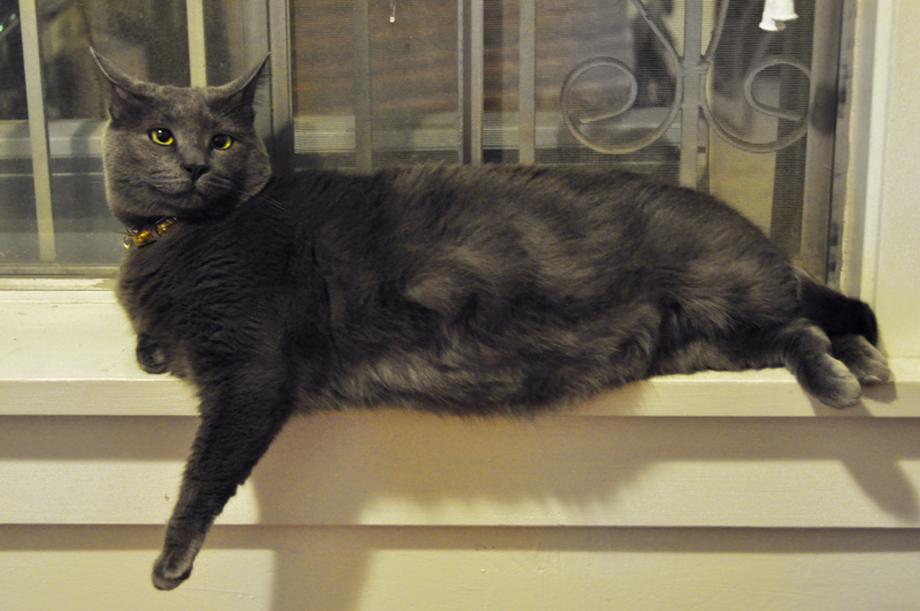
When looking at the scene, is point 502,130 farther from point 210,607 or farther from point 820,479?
point 210,607

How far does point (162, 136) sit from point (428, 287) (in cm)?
36

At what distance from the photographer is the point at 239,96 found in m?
1.27

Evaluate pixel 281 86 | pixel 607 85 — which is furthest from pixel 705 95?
pixel 281 86

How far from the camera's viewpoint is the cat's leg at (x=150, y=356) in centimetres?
125

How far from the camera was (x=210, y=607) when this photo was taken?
4.33 ft

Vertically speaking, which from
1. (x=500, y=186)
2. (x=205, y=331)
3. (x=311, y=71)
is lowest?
(x=205, y=331)

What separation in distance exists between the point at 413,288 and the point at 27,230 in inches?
26.7

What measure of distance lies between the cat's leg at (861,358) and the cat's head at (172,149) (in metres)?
0.75

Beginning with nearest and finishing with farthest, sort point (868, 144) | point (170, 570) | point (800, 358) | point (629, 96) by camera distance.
A: point (170, 570)
point (800, 358)
point (868, 144)
point (629, 96)

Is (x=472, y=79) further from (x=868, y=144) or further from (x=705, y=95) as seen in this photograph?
(x=868, y=144)

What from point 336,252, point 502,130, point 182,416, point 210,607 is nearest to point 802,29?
point 502,130

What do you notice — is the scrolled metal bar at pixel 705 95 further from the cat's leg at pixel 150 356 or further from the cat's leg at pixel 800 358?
the cat's leg at pixel 150 356

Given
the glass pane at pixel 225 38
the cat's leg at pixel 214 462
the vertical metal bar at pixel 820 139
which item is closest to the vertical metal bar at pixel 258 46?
the glass pane at pixel 225 38

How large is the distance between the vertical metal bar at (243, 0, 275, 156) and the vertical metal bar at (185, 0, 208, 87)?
5cm
